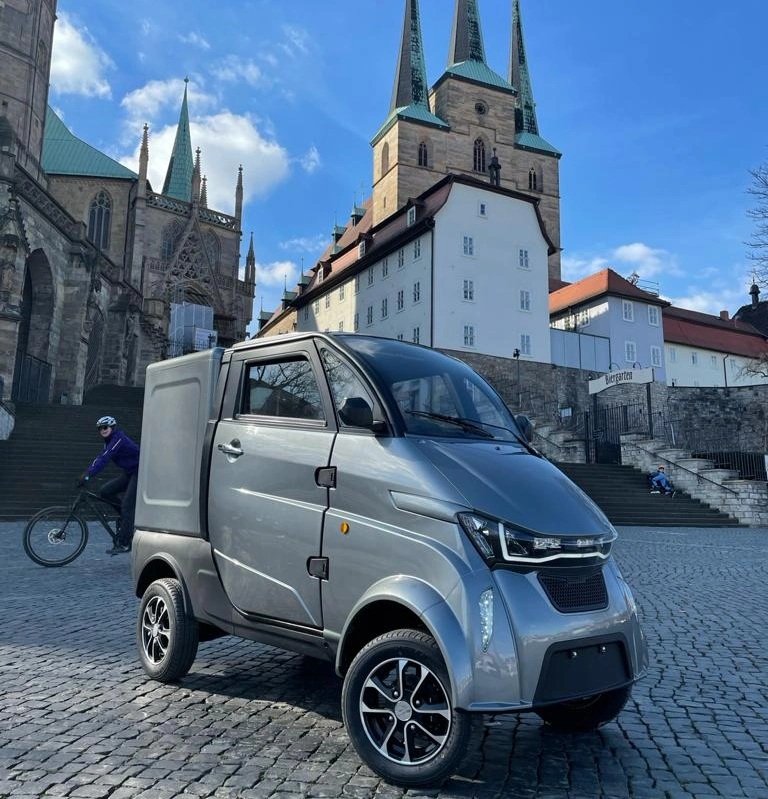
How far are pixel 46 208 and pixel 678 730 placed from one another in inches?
1201

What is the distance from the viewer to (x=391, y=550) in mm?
3160

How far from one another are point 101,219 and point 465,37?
129ft

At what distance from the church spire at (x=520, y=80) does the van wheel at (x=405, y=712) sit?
75.3m

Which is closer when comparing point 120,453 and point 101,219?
point 120,453

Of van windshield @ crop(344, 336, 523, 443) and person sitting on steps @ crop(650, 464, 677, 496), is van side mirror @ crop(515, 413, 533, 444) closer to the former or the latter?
van windshield @ crop(344, 336, 523, 443)

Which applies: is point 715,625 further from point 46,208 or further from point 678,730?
point 46,208

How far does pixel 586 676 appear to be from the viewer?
3.01m

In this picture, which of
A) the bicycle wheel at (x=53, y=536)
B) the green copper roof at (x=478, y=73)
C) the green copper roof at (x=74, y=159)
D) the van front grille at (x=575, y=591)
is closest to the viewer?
the van front grille at (x=575, y=591)

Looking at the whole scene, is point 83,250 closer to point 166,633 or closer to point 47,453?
point 47,453

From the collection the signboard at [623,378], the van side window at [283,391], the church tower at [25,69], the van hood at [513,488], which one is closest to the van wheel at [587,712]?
the van hood at [513,488]

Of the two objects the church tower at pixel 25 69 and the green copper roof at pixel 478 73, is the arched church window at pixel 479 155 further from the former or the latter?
the church tower at pixel 25 69

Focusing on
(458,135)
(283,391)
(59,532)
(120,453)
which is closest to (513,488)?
(283,391)

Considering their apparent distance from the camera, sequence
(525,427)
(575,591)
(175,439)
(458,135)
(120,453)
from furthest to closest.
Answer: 1. (458,135)
2. (120,453)
3. (175,439)
4. (525,427)
5. (575,591)

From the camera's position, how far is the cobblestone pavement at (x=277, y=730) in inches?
116
